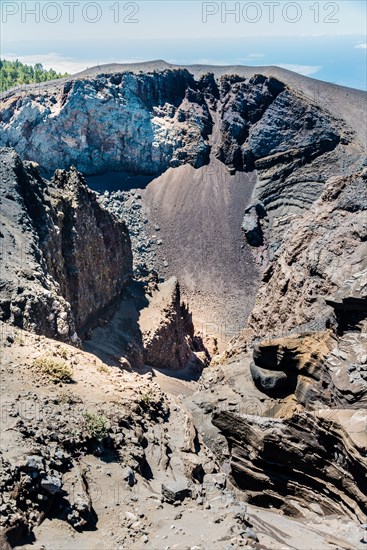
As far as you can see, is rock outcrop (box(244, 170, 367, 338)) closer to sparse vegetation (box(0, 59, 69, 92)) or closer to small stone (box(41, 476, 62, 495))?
small stone (box(41, 476, 62, 495))

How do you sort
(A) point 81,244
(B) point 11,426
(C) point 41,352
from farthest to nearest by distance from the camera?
(A) point 81,244
(C) point 41,352
(B) point 11,426

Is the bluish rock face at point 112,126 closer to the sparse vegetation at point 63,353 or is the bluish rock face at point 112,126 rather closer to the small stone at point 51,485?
the sparse vegetation at point 63,353

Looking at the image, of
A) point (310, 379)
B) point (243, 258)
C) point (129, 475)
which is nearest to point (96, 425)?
point (129, 475)

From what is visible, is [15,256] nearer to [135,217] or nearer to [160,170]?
[135,217]

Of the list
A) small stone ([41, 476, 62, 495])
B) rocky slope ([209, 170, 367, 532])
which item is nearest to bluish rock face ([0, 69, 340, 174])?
rocky slope ([209, 170, 367, 532])

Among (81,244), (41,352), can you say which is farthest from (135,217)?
(41,352)

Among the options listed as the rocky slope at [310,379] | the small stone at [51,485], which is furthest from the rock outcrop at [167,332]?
the small stone at [51,485]

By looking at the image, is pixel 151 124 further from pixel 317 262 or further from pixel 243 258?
pixel 317 262
